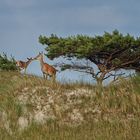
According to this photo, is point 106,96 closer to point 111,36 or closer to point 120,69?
point 111,36

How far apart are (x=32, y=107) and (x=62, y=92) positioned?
3.53 feet

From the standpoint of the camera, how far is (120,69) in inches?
1651

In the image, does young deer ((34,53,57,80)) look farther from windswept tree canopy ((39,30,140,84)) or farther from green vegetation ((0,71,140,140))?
windswept tree canopy ((39,30,140,84))

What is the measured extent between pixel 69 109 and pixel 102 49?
23.6 meters

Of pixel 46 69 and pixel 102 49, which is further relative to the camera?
pixel 102 49

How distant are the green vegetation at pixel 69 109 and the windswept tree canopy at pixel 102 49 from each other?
21.4 m

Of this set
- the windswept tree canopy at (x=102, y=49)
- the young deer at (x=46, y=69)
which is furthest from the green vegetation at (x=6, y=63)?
the young deer at (x=46, y=69)

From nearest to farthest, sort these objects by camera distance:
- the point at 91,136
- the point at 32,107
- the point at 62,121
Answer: the point at 91,136, the point at 62,121, the point at 32,107

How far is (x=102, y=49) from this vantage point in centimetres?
3919

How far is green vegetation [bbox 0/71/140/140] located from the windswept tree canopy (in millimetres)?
21415

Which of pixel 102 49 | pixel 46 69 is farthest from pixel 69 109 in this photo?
pixel 102 49

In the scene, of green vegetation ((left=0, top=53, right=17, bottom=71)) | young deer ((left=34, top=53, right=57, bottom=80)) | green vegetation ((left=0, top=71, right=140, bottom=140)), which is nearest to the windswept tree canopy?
green vegetation ((left=0, top=53, right=17, bottom=71))

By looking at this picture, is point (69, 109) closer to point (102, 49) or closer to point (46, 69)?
point (46, 69)

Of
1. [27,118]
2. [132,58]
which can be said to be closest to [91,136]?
[27,118]
